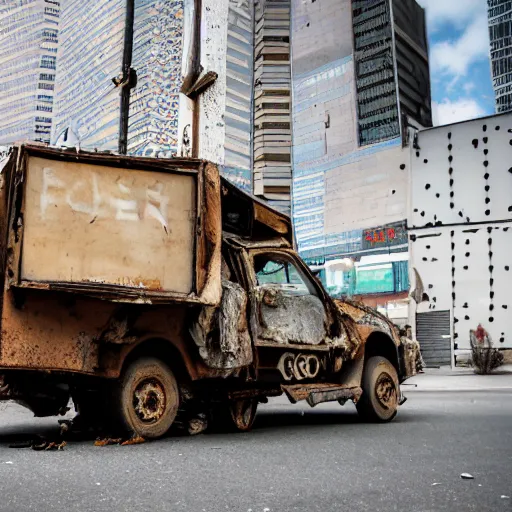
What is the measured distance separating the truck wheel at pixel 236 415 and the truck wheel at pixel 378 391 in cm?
152

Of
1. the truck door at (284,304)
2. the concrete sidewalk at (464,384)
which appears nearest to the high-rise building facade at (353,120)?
the concrete sidewalk at (464,384)

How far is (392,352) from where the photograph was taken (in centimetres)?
843

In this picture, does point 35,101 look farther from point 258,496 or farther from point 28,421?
point 258,496

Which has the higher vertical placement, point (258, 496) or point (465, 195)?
point (465, 195)

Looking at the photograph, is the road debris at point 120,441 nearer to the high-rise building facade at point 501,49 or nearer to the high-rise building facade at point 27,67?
the high-rise building facade at point 27,67

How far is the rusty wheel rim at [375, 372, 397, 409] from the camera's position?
26.4 ft

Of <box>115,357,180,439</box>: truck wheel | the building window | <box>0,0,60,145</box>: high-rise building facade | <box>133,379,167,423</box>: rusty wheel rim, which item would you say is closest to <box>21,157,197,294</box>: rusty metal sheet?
<box>115,357,180,439</box>: truck wheel

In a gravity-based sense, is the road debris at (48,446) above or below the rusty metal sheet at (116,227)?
below

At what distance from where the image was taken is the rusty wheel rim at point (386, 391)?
8047 millimetres

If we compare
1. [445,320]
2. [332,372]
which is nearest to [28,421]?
[332,372]

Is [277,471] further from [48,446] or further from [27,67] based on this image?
[27,67]

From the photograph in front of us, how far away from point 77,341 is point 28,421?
11.0 feet

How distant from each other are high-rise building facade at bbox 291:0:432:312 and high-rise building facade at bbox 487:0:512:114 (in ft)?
71.7

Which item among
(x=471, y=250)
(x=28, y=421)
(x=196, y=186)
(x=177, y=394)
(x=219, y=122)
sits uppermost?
(x=219, y=122)
